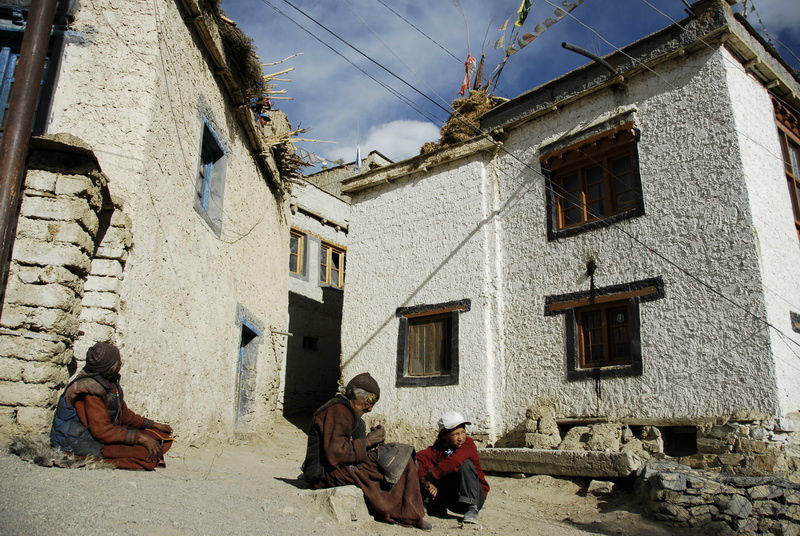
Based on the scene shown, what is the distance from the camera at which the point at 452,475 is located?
493 centimetres

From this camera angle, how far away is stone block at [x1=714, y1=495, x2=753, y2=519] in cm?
535

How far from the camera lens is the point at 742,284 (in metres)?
7.27

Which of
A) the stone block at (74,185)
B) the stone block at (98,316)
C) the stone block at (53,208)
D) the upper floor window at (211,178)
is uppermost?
the upper floor window at (211,178)

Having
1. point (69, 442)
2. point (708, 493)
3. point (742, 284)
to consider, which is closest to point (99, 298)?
point (69, 442)

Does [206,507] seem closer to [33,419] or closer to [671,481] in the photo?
[33,419]

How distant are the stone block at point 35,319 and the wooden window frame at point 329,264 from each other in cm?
1011

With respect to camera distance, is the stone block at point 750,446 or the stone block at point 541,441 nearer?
the stone block at point 750,446

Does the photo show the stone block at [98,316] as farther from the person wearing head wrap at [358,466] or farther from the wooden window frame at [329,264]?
the wooden window frame at [329,264]

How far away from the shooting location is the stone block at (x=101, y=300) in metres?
5.00

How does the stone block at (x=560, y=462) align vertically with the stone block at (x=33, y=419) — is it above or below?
below

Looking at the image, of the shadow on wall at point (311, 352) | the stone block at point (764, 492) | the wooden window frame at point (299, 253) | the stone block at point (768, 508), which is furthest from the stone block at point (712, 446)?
the wooden window frame at point (299, 253)

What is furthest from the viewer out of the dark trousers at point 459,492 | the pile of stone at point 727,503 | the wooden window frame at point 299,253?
the wooden window frame at point 299,253

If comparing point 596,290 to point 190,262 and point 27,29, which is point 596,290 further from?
point 27,29

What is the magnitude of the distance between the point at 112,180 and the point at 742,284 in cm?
701
